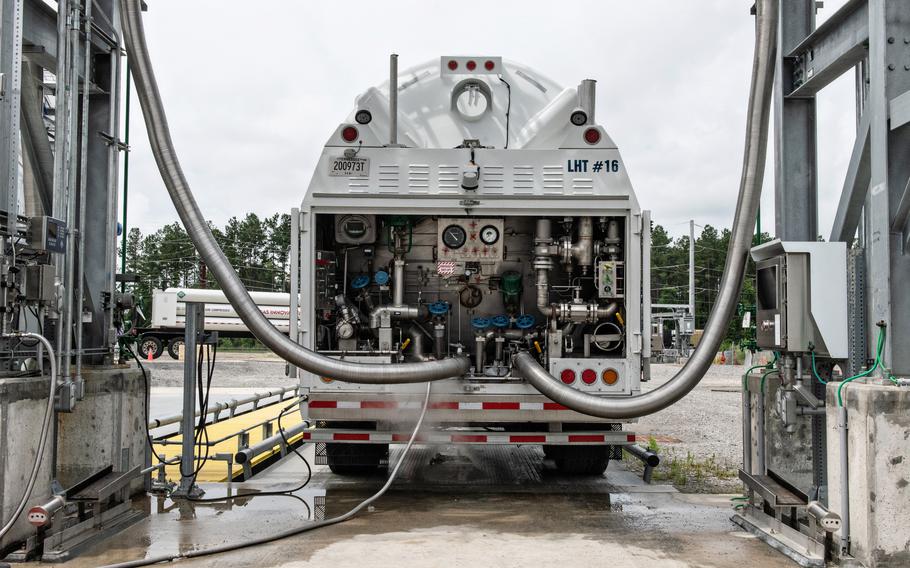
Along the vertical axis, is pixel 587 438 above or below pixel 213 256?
below

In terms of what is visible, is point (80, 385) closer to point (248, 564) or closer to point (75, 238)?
point (75, 238)

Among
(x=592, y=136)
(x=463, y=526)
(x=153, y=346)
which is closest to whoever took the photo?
(x=463, y=526)

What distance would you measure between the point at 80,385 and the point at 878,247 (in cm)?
538

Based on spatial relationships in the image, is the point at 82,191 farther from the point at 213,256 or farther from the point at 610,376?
the point at 610,376

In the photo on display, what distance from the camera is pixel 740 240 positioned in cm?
605

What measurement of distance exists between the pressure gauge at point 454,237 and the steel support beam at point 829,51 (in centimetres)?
295

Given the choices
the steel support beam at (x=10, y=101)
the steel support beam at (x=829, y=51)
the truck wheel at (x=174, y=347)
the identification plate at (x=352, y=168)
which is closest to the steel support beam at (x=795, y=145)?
the steel support beam at (x=829, y=51)

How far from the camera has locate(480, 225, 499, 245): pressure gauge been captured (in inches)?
293

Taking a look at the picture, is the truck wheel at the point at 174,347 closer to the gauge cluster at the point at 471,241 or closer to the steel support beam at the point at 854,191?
the gauge cluster at the point at 471,241

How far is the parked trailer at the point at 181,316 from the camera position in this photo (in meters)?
32.4

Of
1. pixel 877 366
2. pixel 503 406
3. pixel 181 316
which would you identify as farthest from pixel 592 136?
pixel 181 316

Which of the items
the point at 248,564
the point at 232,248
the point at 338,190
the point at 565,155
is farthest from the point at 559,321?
the point at 232,248

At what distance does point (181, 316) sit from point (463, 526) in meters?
29.0

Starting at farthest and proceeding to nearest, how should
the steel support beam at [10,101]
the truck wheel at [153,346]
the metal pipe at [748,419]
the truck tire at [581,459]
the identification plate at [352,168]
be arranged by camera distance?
the truck wheel at [153,346]
the truck tire at [581,459]
the identification plate at [352,168]
the metal pipe at [748,419]
the steel support beam at [10,101]
